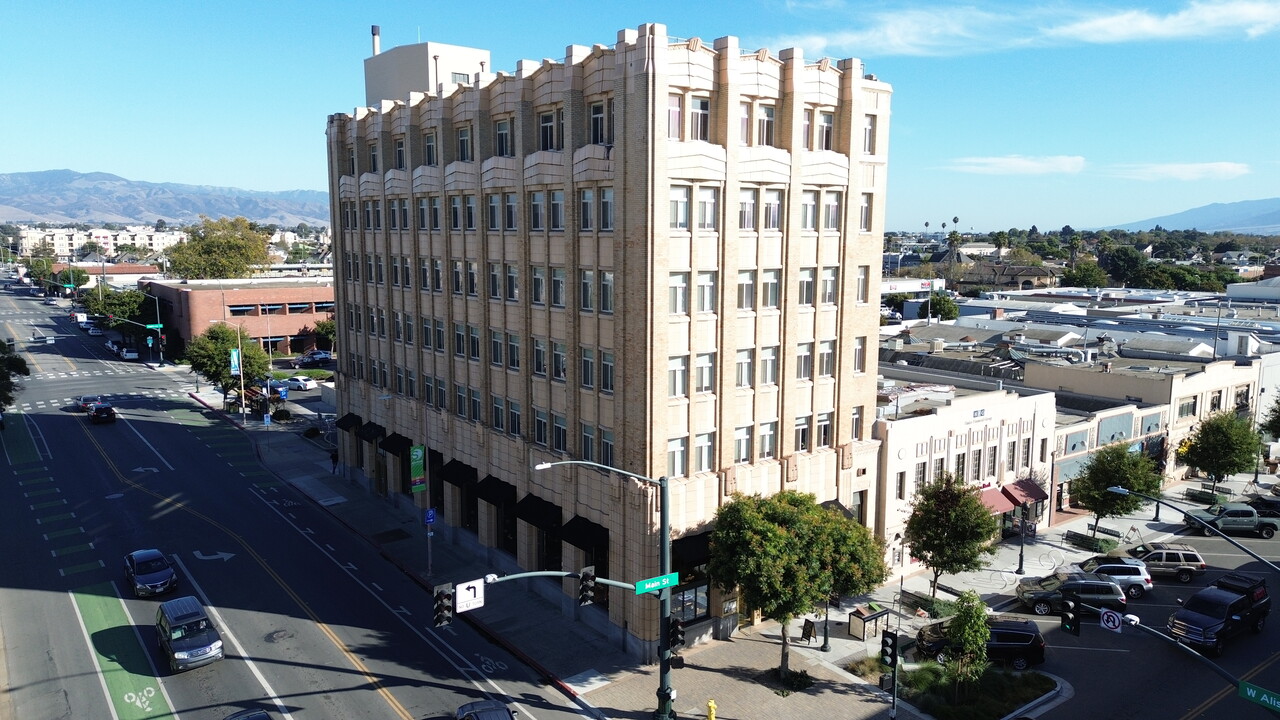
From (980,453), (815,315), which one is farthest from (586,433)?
(980,453)

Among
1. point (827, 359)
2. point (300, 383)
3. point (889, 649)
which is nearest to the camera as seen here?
point (889, 649)

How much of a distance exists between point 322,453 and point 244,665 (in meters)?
32.4

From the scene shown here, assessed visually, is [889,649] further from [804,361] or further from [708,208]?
[708,208]

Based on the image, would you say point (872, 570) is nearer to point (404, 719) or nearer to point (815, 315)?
point (815, 315)

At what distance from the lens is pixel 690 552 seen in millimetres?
30234

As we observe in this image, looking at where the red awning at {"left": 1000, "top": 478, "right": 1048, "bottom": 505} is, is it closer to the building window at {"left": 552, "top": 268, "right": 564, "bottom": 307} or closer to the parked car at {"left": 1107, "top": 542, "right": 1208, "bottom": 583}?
the parked car at {"left": 1107, "top": 542, "right": 1208, "bottom": 583}

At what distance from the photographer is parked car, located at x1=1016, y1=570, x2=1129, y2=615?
3481 centimetres

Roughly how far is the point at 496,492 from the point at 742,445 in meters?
11.8

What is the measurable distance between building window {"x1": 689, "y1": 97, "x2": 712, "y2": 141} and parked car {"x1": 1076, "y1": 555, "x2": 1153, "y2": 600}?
26077 mm

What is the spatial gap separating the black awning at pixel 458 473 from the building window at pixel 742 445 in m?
13.8

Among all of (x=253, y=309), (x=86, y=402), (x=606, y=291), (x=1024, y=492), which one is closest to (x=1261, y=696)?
(x=606, y=291)

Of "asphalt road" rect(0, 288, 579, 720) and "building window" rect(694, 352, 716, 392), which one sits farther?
"building window" rect(694, 352, 716, 392)

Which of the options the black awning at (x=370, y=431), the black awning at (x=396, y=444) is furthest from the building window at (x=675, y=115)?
the black awning at (x=370, y=431)

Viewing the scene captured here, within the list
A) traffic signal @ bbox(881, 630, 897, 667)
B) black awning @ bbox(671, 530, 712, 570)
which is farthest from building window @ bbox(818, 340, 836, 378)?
traffic signal @ bbox(881, 630, 897, 667)
